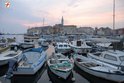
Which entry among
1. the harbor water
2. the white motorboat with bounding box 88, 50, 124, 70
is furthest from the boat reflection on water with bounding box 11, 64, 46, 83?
the white motorboat with bounding box 88, 50, 124, 70

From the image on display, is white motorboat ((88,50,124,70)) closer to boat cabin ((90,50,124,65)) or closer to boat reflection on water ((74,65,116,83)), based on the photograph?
boat cabin ((90,50,124,65))

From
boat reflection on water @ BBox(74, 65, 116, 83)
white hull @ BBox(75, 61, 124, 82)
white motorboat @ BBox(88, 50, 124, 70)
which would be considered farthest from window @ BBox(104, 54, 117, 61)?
white hull @ BBox(75, 61, 124, 82)

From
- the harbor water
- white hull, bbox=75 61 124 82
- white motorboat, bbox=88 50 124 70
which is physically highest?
white motorboat, bbox=88 50 124 70

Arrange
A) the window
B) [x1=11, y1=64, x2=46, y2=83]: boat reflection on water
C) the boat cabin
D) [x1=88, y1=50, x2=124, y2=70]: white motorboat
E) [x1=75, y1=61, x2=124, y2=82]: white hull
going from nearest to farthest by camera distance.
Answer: [x1=75, y1=61, x2=124, y2=82]: white hull < [x1=11, y1=64, x2=46, y2=83]: boat reflection on water < [x1=88, y1=50, x2=124, y2=70]: white motorboat < the boat cabin < the window

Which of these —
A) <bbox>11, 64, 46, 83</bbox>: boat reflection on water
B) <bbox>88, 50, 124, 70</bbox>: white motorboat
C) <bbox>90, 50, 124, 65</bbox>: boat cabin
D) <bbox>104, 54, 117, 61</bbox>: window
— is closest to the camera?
<bbox>11, 64, 46, 83</bbox>: boat reflection on water

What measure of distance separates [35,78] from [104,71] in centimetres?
625

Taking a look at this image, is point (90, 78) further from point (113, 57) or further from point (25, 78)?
point (25, 78)

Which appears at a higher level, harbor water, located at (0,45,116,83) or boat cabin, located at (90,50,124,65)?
boat cabin, located at (90,50,124,65)

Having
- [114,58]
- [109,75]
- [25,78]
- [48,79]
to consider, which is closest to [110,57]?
[114,58]

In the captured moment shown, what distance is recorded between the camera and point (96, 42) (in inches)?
1702

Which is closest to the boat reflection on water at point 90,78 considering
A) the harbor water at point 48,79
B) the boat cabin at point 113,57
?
the harbor water at point 48,79

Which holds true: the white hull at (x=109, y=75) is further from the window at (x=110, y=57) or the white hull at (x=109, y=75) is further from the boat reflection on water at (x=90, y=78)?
the window at (x=110, y=57)

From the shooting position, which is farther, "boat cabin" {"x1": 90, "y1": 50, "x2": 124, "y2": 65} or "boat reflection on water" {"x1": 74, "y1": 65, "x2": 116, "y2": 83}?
"boat cabin" {"x1": 90, "y1": 50, "x2": 124, "y2": 65}

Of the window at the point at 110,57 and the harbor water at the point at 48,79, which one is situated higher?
the window at the point at 110,57
